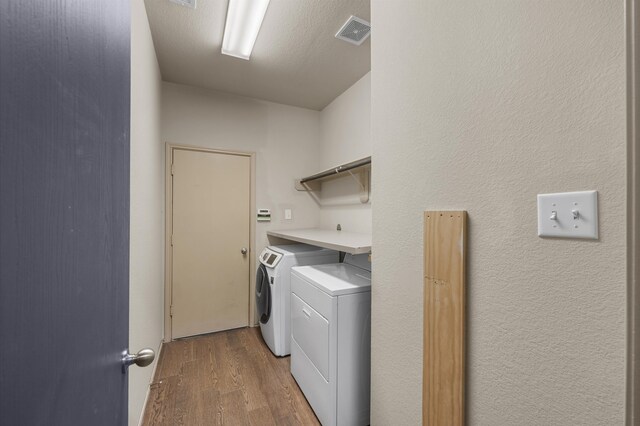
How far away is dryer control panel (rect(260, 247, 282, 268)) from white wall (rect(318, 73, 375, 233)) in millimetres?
809

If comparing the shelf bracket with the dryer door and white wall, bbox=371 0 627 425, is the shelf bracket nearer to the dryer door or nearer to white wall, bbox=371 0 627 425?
the dryer door

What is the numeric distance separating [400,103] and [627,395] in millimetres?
1101

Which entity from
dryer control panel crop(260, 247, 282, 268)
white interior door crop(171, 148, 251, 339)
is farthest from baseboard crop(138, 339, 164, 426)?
dryer control panel crop(260, 247, 282, 268)

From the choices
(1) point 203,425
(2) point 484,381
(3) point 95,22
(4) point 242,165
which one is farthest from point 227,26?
(1) point 203,425

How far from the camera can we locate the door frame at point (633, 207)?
1.66 feet

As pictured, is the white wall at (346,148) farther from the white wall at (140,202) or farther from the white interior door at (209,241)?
the white wall at (140,202)

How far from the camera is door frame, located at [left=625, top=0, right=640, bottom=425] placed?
0.51m

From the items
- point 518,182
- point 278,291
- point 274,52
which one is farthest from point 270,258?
point 518,182

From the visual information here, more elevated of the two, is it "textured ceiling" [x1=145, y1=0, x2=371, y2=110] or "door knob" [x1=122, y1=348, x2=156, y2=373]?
"textured ceiling" [x1=145, y1=0, x2=371, y2=110]

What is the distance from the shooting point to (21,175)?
0.96ft

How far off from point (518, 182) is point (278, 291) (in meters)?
2.06

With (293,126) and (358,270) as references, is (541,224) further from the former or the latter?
(293,126)

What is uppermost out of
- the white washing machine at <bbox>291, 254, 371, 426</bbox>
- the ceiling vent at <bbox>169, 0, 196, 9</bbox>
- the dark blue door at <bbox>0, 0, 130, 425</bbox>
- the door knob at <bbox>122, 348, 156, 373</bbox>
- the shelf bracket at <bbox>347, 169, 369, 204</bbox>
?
the ceiling vent at <bbox>169, 0, 196, 9</bbox>

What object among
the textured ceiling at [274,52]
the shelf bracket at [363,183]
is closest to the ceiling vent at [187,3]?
the textured ceiling at [274,52]
